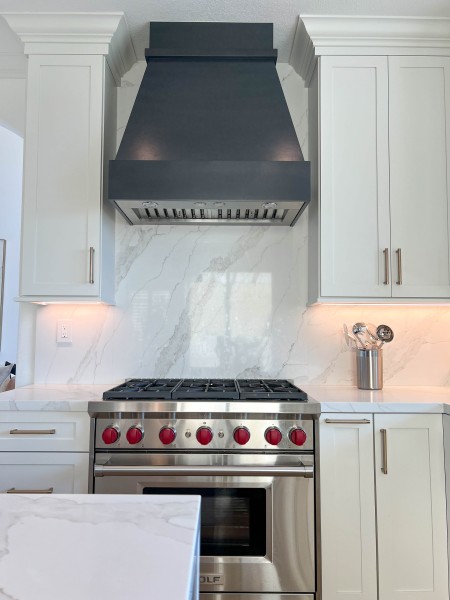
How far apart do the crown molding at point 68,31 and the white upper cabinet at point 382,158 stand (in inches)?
38.3

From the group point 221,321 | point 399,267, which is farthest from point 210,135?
point 399,267

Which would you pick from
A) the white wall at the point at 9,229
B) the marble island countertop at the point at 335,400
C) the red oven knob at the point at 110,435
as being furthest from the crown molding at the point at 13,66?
the white wall at the point at 9,229

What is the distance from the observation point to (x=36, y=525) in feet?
2.16

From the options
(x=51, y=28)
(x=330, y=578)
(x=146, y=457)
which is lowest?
(x=330, y=578)

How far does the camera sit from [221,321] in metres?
2.39

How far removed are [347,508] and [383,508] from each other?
15cm

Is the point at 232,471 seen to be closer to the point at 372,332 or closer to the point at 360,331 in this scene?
the point at 360,331

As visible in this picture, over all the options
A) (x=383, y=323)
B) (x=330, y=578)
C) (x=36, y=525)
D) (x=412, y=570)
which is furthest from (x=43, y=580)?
(x=383, y=323)

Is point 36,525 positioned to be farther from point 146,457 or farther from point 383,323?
point 383,323

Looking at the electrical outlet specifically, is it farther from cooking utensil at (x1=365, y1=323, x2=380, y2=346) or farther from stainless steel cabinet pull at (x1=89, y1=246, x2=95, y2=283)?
cooking utensil at (x1=365, y1=323, x2=380, y2=346)

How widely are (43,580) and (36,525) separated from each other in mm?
164

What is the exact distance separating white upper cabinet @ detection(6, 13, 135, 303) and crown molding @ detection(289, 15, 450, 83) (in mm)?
977

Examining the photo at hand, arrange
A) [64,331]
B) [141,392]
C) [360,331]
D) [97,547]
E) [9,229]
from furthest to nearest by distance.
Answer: [9,229] < [64,331] < [360,331] < [141,392] < [97,547]

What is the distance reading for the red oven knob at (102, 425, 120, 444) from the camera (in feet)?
5.72
